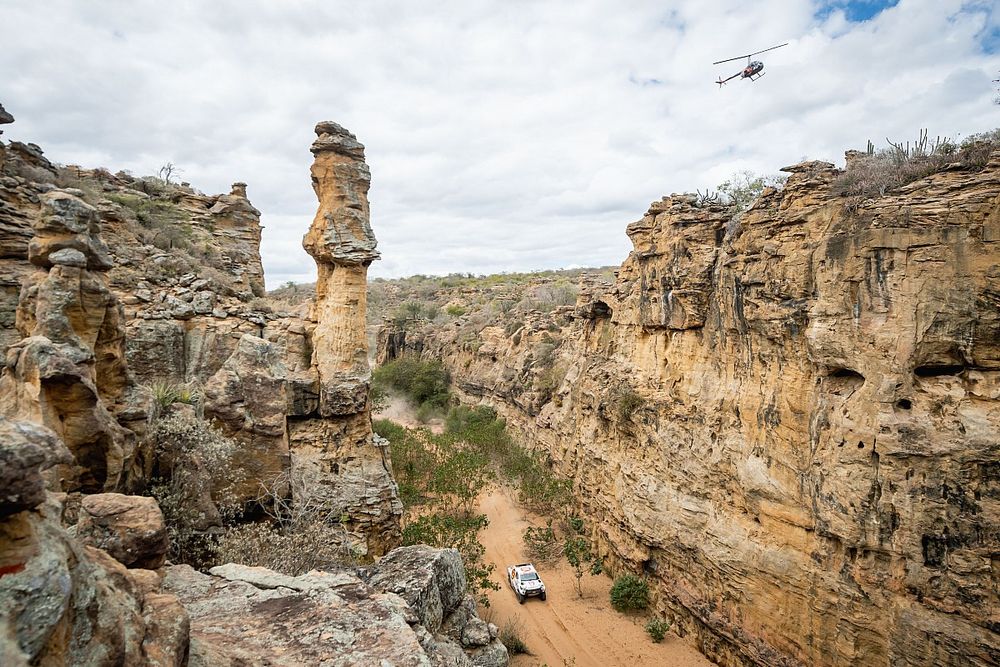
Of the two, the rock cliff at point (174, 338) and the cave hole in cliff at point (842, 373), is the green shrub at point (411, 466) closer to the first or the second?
the rock cliff at point (174, 338)

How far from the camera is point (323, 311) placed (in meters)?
12.2

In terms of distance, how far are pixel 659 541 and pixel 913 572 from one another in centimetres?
589

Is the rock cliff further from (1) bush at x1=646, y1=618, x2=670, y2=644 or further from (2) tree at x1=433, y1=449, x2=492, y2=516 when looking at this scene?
(1) bush at x1=646, y1=618, x2=670, y2=644

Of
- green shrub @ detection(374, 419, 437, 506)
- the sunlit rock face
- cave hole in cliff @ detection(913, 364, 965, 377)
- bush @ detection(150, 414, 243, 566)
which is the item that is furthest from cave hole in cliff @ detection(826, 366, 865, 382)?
green shrub @ detection(374, 419, 437, 506)

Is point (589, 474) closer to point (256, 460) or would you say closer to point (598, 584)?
point (598, 584)

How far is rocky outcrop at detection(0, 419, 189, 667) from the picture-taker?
75.7 inches

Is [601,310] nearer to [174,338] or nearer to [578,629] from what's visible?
[578,629]

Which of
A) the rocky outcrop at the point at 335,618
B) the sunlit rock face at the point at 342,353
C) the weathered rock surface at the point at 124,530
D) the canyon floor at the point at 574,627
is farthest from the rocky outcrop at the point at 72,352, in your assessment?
the canyon floor at the point at 574,627

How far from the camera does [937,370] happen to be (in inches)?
305

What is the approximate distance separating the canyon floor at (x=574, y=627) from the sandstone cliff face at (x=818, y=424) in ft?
2.76

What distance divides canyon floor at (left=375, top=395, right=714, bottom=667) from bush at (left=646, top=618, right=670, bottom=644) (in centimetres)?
11

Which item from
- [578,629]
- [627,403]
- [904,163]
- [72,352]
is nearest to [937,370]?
[904,163]

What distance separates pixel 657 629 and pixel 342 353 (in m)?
10.3

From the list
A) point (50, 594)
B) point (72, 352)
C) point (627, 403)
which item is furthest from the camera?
point (627, 403)
